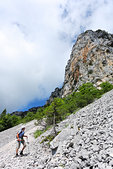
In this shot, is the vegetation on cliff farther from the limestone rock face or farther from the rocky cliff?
the limestone rock face

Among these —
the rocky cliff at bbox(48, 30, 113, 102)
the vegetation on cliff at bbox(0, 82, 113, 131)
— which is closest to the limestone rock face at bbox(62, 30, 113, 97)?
the rocky cliff at bbox(48, 30, 113, 102)

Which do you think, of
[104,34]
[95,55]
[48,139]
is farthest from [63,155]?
[104,34]

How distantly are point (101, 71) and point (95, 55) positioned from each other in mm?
10833

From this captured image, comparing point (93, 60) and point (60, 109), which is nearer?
point (60, 109)

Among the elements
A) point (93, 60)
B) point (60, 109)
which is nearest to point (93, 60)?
point (93, 60)

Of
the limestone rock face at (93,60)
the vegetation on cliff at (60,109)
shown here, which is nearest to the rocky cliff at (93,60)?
the limestone rock face at (93,60)

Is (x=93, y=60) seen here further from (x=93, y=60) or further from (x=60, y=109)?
(x=60, y=109)

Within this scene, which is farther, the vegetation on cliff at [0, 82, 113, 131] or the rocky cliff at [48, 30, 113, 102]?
the rocky cliff at [48, 30, 113, 102]

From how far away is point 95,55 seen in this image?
57.5m

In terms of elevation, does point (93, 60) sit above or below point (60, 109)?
above

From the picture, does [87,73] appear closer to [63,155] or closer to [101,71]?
[101,71]

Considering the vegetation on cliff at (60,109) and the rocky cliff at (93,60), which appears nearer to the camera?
the vegetation on cliff at (60,109)

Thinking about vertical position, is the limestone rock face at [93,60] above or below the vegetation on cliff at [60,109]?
above

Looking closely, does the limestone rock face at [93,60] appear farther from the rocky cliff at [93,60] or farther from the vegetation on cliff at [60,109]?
the vegetation on cliff at [60,109]
